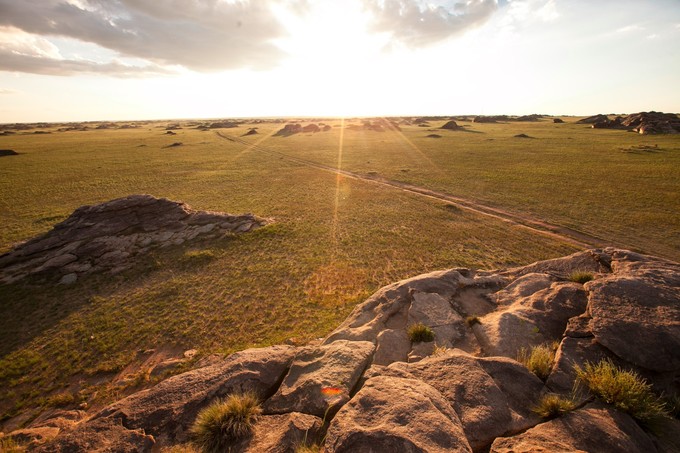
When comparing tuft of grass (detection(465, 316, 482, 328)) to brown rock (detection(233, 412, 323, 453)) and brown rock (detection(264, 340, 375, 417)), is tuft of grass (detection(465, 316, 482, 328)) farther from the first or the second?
brown rock (detection(233, 412, 323, 453))

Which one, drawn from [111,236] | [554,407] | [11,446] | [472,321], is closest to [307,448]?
[554,407]

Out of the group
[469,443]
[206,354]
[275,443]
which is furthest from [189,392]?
[469,443]

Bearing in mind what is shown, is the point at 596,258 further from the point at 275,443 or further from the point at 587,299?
the point at 275,443

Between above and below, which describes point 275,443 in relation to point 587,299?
below

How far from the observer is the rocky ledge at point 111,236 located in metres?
19.3

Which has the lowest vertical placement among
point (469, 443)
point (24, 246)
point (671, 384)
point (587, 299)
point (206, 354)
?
point (206, 354)

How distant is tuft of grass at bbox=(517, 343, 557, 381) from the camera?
704cm

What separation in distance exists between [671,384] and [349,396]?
723cm

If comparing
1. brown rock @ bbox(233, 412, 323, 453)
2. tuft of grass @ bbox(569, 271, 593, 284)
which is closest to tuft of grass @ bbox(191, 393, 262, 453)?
brown rock @ bbox(233, 412, 323, 453)

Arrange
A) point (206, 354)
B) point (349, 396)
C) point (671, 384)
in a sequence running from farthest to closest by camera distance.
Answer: point (206, 354)
point (349, 396)
point (671, 384)

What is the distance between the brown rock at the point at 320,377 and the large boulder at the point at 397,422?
83 centimetres

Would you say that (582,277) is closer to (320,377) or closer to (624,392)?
(624,392)

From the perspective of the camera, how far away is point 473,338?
30.3 ft

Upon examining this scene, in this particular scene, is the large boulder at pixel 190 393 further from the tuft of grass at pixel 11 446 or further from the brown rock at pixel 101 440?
the tuft of grass at pixel 11 446
